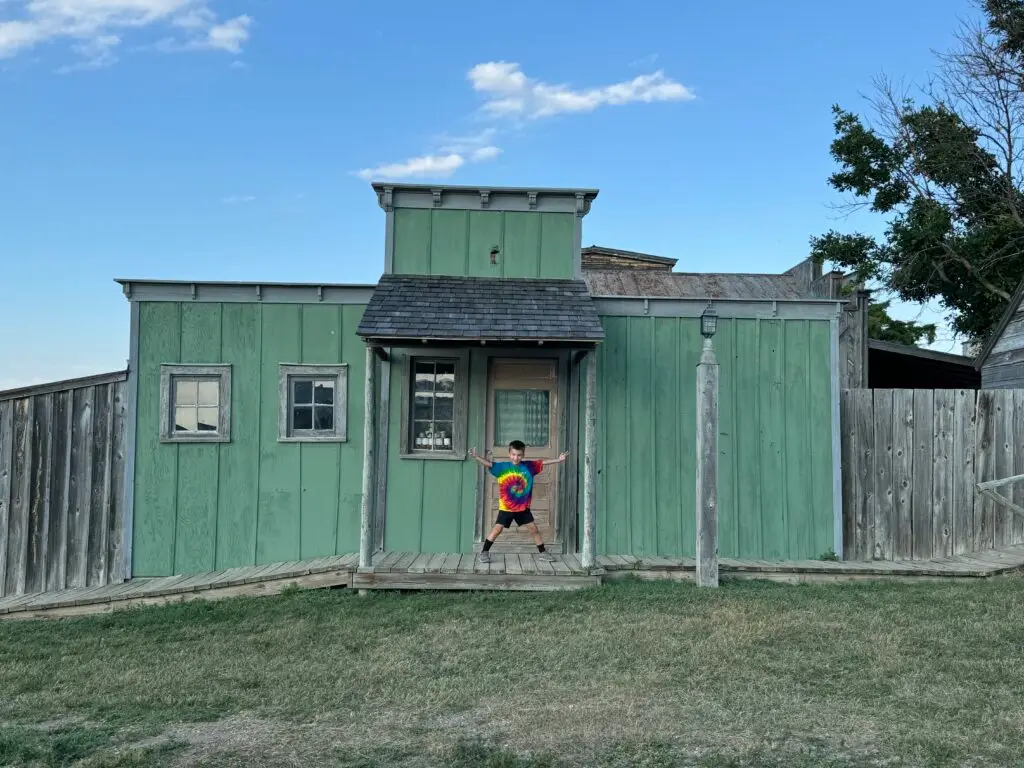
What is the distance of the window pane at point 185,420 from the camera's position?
9625 mm

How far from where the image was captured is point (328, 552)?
9.59 meters

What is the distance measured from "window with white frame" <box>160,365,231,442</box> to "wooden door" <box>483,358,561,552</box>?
9.79 ft

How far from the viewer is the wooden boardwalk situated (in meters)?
8.23

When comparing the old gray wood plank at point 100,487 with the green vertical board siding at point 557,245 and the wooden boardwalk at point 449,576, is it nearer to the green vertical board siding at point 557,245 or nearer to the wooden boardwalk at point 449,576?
the wooden boardwalk at point 449,576

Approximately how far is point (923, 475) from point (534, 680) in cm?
629

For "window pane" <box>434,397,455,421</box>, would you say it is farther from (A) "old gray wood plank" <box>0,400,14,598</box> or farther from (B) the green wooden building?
(A) "old gray wood plank" <box>0,400,14,598</box>

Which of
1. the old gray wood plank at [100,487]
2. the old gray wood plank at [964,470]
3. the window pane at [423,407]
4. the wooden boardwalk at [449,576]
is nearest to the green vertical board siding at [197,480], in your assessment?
the wooden boardwalk at [449,576]

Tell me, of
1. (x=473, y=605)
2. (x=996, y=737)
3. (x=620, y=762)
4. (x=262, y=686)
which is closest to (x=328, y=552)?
(x=473, y=605)

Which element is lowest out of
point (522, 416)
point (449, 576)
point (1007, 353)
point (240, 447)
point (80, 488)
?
point (449, 576)

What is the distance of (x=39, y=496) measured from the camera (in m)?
9.31

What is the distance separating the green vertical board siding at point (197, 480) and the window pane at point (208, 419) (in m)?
0.19

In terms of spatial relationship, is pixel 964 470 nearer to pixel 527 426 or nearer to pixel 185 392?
pixel 527 426

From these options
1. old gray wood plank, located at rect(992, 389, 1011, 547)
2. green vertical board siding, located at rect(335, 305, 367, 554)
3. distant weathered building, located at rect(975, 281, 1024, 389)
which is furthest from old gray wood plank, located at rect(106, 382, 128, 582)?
distant weathered building, located at rect(975, 281, 1024, 389)

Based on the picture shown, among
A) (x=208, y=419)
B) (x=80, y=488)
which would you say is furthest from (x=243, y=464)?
(x=80, y=488)
